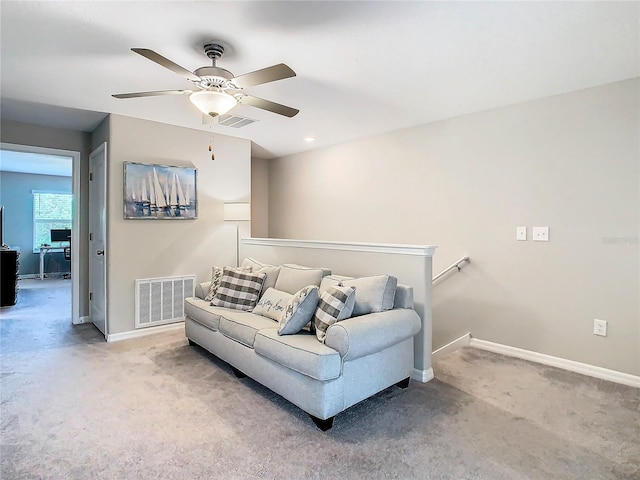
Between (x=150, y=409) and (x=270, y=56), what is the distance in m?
2.49

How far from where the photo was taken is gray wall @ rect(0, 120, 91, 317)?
4168mm

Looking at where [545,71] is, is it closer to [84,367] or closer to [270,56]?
[270,56]

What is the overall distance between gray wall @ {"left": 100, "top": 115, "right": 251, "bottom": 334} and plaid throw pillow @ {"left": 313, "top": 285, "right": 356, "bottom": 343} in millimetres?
2447

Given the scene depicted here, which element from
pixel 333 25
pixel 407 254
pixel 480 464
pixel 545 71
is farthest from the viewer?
pixel 407 254

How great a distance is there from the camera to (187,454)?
1.92 metres

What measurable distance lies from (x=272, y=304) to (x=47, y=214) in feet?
27.3

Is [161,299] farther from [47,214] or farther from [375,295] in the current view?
[47,214]

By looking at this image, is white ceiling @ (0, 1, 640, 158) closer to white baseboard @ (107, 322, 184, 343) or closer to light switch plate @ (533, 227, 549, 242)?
light switch plate @ (533, 227, 549, 242)

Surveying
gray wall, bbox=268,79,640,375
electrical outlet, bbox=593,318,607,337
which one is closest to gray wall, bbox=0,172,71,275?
gray wall, bbox=268,79,640,375

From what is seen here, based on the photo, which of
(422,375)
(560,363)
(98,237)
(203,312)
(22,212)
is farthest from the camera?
(22,212)

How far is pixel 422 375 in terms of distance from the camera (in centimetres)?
283

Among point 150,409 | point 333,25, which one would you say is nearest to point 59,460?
point 150,409

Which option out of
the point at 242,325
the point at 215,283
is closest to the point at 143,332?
the point at 215,283

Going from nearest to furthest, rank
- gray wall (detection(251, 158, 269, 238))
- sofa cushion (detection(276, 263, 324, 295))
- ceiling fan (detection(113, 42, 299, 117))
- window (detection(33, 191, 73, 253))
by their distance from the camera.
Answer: ceiling fan (detection(113, 42, 299, 117)) → sofa cushion (detection(276, 263, 324, 295)) → gray wall (detection(251, 158, 269, 238)) → window (detection(33, 191, 73, 253))
